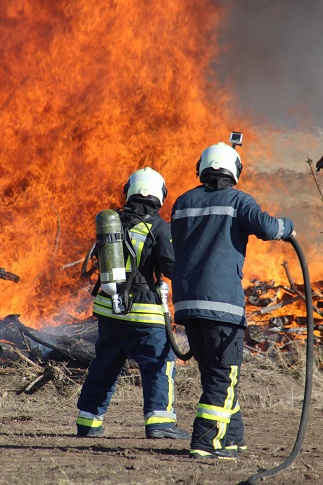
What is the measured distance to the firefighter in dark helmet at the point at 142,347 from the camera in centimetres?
530

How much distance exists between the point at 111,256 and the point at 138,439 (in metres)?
1.34

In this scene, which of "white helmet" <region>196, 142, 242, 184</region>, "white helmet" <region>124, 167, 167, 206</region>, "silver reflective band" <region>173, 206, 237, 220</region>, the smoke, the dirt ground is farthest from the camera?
the smoke

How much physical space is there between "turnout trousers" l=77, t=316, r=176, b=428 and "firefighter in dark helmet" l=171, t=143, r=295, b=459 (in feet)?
2.34

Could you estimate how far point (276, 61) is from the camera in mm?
12836

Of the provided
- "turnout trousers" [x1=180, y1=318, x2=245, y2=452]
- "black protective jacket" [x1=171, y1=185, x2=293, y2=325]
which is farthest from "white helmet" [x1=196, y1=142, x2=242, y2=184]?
"turnout trousers" [x1=180, y1=318, x2=245, y2=452]

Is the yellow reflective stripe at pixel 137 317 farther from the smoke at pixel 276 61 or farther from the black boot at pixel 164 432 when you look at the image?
the smoke at pixel 276 61

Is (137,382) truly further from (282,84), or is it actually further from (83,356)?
(282,84)

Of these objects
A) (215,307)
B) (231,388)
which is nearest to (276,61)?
(215,307)

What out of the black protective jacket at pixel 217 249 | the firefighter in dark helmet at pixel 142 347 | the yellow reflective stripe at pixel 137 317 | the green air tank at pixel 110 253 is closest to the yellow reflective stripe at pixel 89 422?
the firefighter in dark helmet at pixel 142 347

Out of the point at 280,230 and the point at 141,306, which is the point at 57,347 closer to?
the point at 141,306

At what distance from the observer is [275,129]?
40.9 feet

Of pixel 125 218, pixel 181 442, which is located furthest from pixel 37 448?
pixel 125 218

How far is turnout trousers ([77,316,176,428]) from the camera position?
208 inches

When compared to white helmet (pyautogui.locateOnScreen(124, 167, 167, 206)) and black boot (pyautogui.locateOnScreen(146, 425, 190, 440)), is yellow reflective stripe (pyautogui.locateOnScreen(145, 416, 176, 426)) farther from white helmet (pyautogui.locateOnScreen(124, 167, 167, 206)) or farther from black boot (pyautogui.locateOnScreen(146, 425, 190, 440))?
white helmet (pyautogui.locateOnScreen(124, 167, 167, 206))
